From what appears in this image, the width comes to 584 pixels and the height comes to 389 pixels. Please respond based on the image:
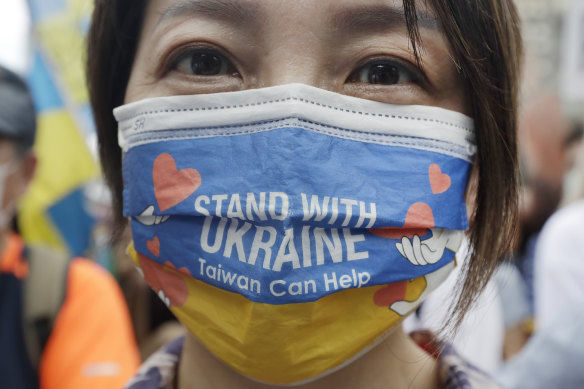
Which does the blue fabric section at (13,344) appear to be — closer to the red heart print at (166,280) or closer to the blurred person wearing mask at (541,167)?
the red heart print at (166,280)

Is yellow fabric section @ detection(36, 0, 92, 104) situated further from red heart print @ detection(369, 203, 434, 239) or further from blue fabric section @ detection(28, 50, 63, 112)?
red heart print @ detection(369, 203, 434, 239)

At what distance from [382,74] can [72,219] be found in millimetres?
3860

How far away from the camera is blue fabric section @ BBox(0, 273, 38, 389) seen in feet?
7.52

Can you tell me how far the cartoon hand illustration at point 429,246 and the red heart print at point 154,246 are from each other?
54 cm

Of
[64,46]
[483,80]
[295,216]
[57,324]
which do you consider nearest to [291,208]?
[295,216]

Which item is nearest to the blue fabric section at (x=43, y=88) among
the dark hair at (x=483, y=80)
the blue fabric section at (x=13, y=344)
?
the blue fabric section at (x=13, y=344)

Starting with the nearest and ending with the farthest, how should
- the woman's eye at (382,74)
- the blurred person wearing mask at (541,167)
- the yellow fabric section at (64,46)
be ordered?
the woman's eye at (382,74) → the yellow fabric section at (64,46) → the blurred person wearing mask at (541,167)

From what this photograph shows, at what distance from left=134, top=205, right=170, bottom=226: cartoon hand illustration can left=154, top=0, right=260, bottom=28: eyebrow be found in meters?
0.45

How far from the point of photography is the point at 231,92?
4.25ft

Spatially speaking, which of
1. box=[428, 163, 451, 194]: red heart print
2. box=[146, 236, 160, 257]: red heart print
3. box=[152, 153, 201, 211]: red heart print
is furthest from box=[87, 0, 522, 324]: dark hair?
box=[146, 236, 160, 257]: red heart print

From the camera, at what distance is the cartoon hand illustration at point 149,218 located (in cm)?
135

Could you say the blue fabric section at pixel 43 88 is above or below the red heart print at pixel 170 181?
above

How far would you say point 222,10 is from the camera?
1274 millimetres

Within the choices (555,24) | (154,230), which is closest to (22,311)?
(154,230)
